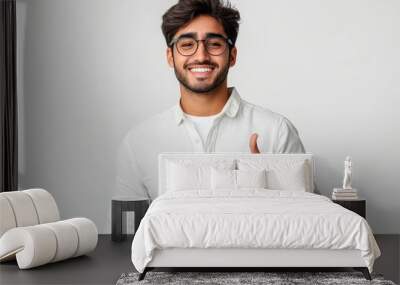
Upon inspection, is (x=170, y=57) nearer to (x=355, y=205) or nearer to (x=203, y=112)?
(x=203, y=112)

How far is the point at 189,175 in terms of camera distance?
643 centimetres

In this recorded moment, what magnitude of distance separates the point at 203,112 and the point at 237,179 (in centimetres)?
101

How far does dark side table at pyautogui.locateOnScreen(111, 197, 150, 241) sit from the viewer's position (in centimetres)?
676

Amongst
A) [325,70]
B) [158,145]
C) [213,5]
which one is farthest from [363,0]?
[158,145]

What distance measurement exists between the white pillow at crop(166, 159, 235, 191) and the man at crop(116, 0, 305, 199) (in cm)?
44

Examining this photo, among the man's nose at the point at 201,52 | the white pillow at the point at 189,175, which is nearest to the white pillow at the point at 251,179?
the white pillow at the point at 189,175

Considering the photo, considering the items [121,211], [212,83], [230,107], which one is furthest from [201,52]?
[121,211]

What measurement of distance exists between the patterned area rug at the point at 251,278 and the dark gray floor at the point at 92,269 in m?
0.18

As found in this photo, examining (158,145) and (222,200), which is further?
(158,145)

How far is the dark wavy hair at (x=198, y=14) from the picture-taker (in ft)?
22.8

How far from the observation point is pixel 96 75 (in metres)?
7.24

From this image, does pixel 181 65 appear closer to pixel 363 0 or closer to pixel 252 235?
pixel 363 0

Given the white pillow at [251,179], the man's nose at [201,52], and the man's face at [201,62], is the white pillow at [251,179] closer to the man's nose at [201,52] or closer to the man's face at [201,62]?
the man's face at [201,62]

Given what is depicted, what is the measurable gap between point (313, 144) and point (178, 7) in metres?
1.98
